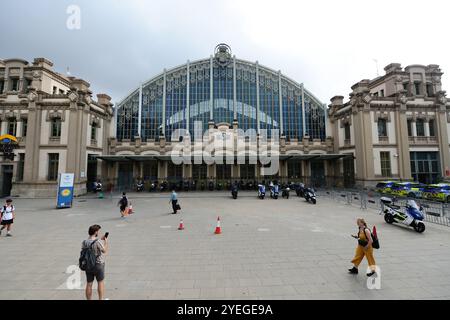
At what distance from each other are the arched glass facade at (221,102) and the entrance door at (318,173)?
4.56m

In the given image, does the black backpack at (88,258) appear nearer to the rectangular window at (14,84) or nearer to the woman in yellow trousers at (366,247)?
the woman in yellow trousers at (366,247)

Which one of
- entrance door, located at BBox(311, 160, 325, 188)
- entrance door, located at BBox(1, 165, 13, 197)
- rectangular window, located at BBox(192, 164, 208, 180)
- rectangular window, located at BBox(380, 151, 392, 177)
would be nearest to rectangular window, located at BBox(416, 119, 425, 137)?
rectangular window, located at BBox(380, 151, 392, 177)

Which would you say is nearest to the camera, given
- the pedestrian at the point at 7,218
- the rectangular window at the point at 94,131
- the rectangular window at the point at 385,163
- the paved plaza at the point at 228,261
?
the paved plaza at the point at 228,261

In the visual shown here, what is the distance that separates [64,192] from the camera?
15828 mm

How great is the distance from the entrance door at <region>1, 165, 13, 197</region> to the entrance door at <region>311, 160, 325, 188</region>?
40597mm

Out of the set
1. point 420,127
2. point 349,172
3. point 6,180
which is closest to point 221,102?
point 349,172

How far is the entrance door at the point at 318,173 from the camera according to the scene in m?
30.0

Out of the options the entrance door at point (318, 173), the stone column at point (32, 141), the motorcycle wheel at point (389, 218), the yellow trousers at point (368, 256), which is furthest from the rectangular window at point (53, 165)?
the entrance door at point (318, 173)

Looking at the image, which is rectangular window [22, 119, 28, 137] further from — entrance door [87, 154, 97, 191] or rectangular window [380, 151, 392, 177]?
rectangular window [380, 151, 392, 177]

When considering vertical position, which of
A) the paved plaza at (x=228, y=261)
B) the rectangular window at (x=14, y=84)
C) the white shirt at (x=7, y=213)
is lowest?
the paved plaza at (x=228, y=261)

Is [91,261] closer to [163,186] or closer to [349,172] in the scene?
[163,186]

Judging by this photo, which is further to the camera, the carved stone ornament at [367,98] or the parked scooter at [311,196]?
the carved stone ornament at [367,98]
